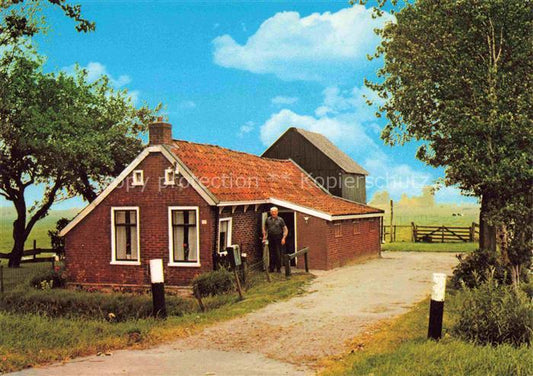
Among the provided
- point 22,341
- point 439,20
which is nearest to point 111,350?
point 22,341

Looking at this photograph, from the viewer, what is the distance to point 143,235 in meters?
22.9

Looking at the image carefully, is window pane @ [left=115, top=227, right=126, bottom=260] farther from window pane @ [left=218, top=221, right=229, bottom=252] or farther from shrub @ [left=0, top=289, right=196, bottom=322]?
window pane @ [left=218, top=221, right=229, bottom=252]

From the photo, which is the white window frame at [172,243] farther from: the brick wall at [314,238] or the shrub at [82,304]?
the brick wall at [314,238]

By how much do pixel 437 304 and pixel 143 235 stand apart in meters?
15.3

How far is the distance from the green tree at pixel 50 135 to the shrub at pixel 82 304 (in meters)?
12.2

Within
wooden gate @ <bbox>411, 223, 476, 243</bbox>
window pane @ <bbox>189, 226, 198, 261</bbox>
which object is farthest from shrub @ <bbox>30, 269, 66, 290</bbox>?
wooden gate @ <bbox>411, 223, 476, 243</bbox>

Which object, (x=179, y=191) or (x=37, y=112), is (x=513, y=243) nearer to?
(x=179, y=191)

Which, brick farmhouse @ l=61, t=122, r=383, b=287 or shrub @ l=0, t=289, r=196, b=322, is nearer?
shrub @ l=0, t=289, r=196, b=322

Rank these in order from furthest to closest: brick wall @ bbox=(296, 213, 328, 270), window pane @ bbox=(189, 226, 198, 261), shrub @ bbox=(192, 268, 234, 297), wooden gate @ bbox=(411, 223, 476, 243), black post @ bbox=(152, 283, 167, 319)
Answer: wooden gate @ bbox=(411, 223, 476, 243)
brick wall @ bbox=(296, 213, 328, 270)
window pane @ bbox=(189, 226, 198, 261)
shrub @ bbox=(192, 268, 234, 297)
black post @ bbox=(152, 283, 167, 319)

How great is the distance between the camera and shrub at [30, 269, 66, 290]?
24.4 meters

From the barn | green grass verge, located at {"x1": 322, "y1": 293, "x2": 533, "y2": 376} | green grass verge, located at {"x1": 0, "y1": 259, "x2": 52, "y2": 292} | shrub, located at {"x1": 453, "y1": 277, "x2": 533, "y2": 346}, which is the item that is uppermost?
the barn

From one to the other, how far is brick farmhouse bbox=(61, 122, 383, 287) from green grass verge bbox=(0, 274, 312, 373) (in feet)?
19.9

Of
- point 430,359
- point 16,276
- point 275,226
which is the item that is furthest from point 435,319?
point 16,276

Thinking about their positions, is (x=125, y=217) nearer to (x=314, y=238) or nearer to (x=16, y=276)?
(x=314, y=238)
